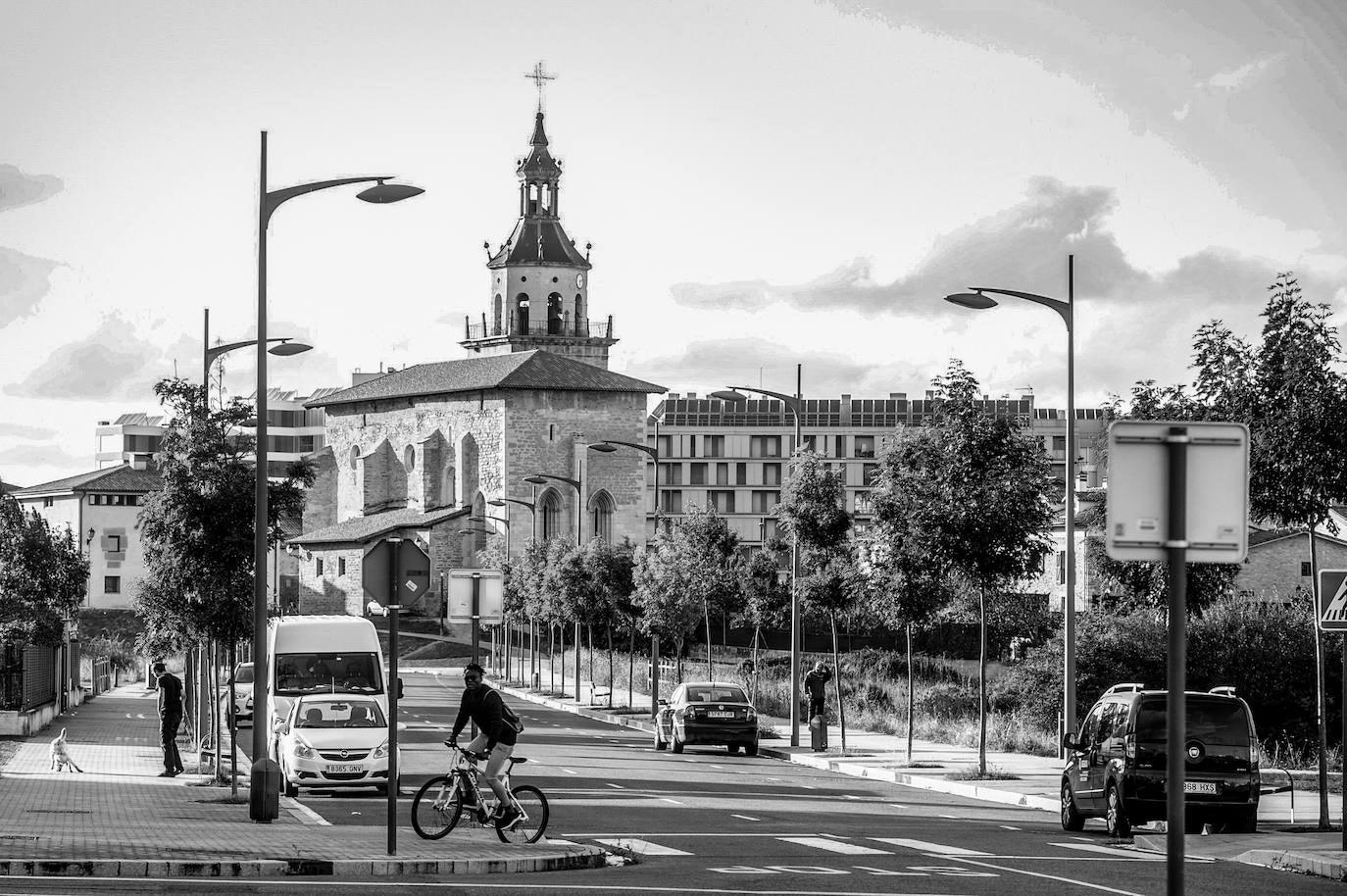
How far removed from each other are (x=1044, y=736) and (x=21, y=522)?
28.3 meters

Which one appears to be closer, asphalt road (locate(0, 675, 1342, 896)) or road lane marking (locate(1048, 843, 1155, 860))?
asphalt road (locate(0, 675, 1342, 896))

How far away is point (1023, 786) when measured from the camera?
2831 centimetres

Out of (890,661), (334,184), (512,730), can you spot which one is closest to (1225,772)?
(512,730)

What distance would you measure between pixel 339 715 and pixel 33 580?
70.2ft

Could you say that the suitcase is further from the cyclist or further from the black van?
the cyclist

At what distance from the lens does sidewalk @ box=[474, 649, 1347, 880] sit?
18.3 m

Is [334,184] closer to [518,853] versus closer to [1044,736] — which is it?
[518,853]

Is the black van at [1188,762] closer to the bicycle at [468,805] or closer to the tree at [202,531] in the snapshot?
the bicycle at [468,805]

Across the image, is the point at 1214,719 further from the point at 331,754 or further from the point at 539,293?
the point at 539,293

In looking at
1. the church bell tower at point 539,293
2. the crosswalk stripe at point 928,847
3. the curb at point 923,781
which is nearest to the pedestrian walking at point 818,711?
the curb at point 923,781

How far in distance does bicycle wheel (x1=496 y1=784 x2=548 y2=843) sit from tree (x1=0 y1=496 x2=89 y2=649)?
72.1 feet

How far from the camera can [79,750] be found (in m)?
36.2

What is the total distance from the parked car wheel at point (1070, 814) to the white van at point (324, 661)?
13.0 meters

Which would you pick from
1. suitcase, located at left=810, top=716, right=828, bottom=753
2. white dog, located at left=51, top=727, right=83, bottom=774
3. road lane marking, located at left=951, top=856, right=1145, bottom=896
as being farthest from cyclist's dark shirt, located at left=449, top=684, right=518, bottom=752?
suitcase, located at left=810, top=716, right=828, bottom=753
